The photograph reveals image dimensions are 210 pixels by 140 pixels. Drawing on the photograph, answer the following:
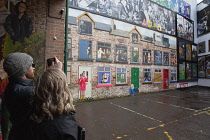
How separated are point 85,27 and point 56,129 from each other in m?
8.37

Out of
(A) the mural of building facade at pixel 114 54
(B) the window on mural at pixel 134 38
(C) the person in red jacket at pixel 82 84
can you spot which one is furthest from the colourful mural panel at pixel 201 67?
(C) the person in red jacket at pixel 82 84

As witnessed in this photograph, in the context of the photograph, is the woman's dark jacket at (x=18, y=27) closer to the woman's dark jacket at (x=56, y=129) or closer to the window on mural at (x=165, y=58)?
the woman's dark jacket at (x=56, y=129)

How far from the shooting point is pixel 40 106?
105 centimetres

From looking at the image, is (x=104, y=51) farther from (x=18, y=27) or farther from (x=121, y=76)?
(x=18, y=27)

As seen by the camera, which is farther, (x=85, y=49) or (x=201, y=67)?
(x=201, y=67)

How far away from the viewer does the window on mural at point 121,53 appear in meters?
10.2

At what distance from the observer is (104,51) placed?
31.2 ft

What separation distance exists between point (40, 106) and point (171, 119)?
5.28 meters

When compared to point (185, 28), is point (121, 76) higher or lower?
lower

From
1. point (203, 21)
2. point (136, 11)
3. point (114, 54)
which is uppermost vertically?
point (203, 21)

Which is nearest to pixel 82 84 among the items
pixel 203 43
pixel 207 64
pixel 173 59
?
pixel 173 59

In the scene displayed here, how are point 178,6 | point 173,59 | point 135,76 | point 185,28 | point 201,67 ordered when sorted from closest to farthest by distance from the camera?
point 135,76, point 173,59, point 178,6, point 185,28, point 201,67

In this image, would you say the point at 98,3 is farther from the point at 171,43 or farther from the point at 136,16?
the point at 171,43

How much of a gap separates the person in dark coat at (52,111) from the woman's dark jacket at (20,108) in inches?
4.0
